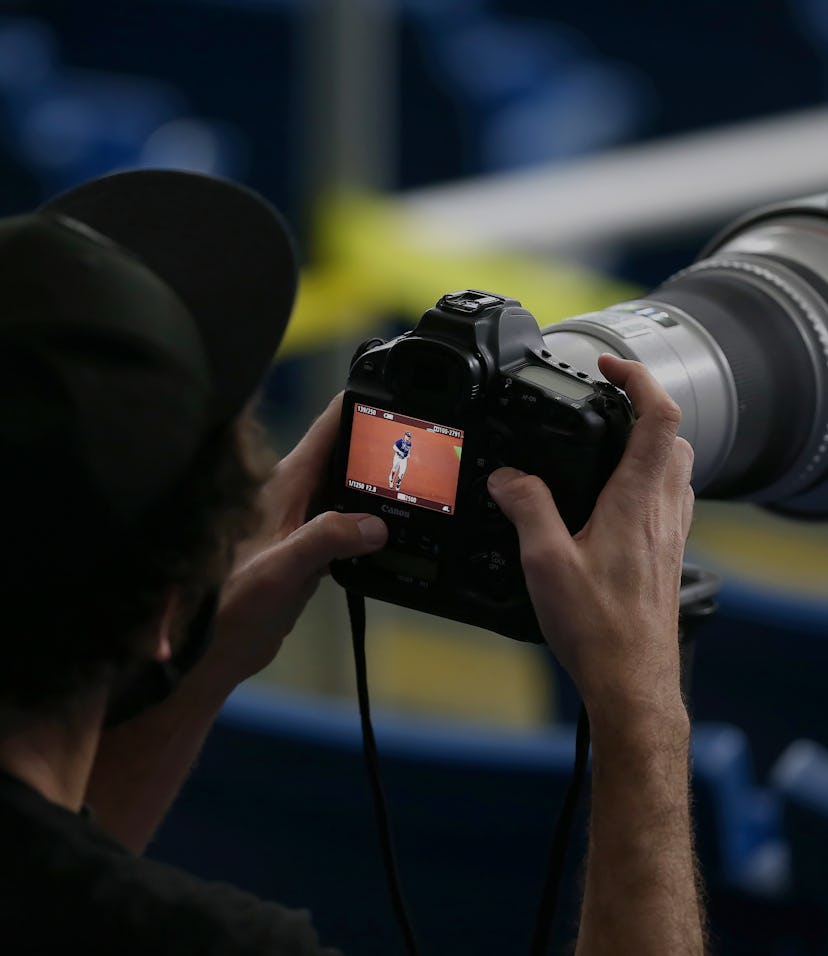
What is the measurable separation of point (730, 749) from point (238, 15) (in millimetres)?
4332

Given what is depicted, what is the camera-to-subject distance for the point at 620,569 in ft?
3.37

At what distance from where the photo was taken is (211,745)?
5.99ft

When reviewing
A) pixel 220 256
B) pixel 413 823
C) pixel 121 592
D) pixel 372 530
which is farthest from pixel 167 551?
pixel 413 823

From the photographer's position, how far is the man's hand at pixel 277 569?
47.5 inches

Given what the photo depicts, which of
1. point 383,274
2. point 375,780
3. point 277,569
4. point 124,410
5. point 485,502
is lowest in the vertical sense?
point 383,274

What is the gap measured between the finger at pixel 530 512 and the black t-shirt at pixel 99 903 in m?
0.30

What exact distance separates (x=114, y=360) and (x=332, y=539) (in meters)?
Result: 0.36

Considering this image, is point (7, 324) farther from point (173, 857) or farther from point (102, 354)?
point (173, 857)

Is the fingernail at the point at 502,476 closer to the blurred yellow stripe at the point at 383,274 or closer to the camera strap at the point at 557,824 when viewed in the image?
the camera strap at the point at 557,824

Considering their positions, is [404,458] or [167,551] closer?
[167,551]

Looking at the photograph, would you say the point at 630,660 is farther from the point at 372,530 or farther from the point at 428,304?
the point at 428,304

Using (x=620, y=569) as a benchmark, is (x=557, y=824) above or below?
below

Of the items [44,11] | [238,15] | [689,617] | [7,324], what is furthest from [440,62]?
[7,324]

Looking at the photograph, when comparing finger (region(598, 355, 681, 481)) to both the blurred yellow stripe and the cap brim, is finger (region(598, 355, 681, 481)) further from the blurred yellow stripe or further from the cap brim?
the blurred yellow stripe
